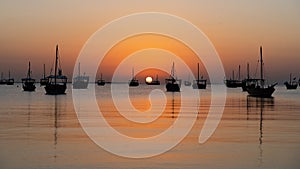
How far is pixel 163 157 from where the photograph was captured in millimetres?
24359

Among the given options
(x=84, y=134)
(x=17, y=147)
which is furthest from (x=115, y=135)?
(x=17, y=147)

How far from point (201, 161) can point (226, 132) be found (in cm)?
1244

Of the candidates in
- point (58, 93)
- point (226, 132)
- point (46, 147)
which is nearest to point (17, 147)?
point (46, 147)

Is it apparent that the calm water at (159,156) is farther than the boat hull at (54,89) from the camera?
No

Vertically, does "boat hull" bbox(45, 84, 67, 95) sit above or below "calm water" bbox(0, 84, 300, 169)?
above

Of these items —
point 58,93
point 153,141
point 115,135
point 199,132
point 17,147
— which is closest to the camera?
point 17,147

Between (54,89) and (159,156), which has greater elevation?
(54,89)

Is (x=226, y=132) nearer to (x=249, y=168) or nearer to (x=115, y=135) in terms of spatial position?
(x=115, y=135)

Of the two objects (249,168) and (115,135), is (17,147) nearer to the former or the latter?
(115,135)

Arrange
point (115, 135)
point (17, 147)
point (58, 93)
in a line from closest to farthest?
point (17, 147)
point (115, 135)
point (58, 93)

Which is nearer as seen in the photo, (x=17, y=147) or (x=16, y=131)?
(x=17, y=147)

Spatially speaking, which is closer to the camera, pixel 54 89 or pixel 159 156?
pixel 159 156

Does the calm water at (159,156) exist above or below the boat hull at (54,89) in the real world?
below

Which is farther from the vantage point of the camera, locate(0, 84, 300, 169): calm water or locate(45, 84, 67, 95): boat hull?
locate(45, 84, 67, 95): boat hull
